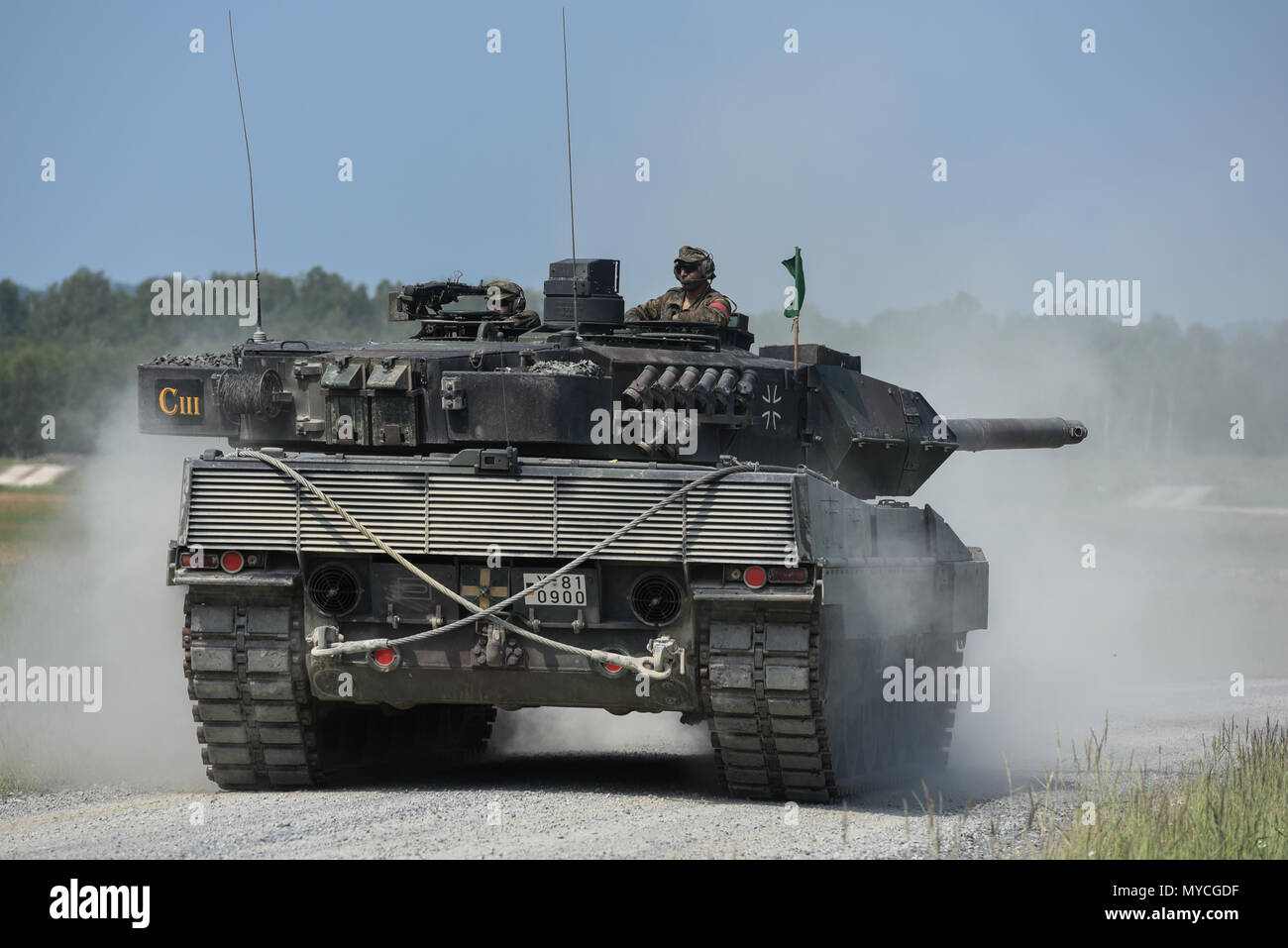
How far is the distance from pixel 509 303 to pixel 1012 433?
4990mm

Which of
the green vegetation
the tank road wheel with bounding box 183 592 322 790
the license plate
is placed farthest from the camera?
the tank road wheel with bounding box 183 592 322 790

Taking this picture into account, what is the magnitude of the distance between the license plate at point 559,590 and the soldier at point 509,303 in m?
2.66

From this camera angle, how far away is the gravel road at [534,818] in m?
10.1

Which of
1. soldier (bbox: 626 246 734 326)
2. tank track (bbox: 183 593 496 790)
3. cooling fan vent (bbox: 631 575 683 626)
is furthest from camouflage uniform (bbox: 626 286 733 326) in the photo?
tank track (bbox: 183 593 496 790)

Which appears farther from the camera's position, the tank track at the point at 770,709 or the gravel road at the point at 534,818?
the tank track at the point at 770,709

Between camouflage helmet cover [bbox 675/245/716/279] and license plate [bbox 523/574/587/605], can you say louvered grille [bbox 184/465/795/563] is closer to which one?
license plate [bbox 523/574/587/605]

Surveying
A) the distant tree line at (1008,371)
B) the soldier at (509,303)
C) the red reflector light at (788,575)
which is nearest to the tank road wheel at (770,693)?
the red reflector light at (788,575)

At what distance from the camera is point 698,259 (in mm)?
15023

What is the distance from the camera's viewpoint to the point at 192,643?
12.1m

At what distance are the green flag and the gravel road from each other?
3.15 metres

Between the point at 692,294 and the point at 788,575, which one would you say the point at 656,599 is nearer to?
the point at 788,575

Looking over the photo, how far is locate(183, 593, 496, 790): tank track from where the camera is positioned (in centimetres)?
1209

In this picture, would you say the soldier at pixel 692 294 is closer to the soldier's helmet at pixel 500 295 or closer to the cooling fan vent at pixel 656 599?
the soldier's helmet at pixel 500 295
